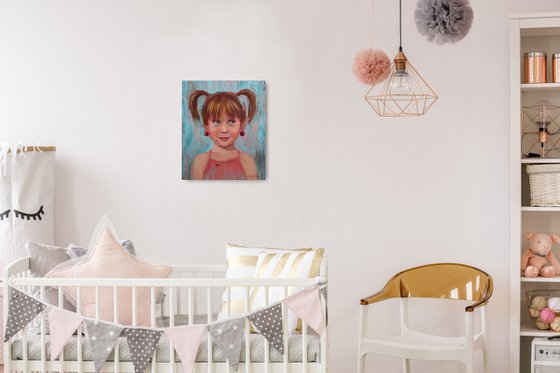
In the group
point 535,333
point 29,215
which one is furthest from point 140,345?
point 535,333

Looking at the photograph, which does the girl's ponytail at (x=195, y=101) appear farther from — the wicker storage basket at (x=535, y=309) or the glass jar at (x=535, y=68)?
the wicker storage basket at (x=535, y=309)

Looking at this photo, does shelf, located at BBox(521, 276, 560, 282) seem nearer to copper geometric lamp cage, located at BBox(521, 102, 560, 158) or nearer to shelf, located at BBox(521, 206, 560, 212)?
shelf, located at BBox(521, 206, 560, 212)

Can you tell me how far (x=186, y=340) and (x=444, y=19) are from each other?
1410 mm

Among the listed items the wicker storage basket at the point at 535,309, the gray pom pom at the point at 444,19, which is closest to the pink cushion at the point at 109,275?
the gray pom pom at the point at 444,19

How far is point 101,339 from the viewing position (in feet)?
8.72

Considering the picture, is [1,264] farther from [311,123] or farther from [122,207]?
[311,123]

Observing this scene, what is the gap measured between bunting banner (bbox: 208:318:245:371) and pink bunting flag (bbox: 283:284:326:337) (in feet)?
0.59

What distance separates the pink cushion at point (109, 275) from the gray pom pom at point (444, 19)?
4.50ft

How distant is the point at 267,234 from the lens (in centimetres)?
386

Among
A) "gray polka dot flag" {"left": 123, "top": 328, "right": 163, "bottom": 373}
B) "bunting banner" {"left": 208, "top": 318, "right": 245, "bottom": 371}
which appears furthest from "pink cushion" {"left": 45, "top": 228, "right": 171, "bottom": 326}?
"bunting banner" {"left": 208, "top": 318, "right": 245, "bottom": 371}

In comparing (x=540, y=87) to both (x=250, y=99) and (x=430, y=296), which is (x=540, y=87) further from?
(x=250, y=99)

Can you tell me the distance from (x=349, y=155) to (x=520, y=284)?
100 centimetres

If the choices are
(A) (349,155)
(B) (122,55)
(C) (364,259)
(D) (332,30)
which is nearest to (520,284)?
(C) (364,259)

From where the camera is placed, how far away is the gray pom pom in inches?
106
